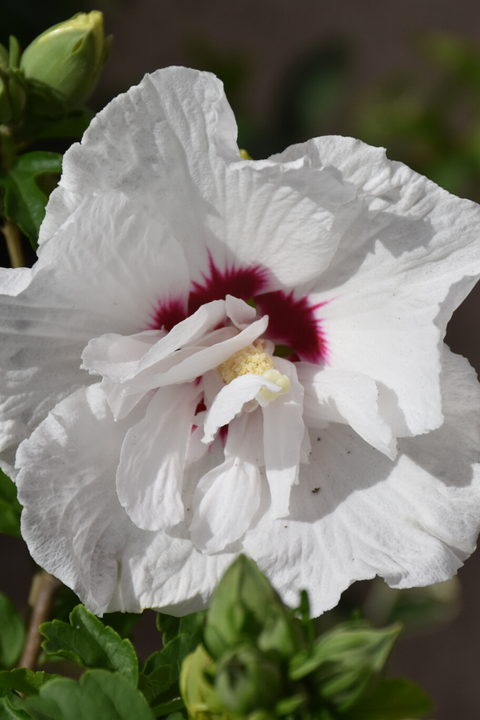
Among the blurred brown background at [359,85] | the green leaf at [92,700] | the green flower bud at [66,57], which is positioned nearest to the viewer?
the green leaf at [92,700]

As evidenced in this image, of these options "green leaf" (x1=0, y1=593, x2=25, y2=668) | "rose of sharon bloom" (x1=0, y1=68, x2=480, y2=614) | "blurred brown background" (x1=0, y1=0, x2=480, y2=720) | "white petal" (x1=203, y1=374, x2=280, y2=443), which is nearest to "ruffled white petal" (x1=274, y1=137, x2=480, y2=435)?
"rose of sharon bloom" (x1=0, y1=68, x2=480, y2=614)

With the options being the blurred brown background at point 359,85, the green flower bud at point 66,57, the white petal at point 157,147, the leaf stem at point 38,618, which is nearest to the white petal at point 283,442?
the white petal at point 157,147

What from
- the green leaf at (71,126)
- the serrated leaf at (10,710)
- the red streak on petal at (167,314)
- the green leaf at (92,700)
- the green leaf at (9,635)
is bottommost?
the green leaf at (9,635)

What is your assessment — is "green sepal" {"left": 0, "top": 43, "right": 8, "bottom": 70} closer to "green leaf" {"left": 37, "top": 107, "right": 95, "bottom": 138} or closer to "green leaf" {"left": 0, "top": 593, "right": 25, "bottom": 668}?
"green leaf" {"left": 37, "top": 107, "right": 95, "bottom": 138}

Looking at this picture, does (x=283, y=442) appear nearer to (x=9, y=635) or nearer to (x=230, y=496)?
(x=230, y=496)

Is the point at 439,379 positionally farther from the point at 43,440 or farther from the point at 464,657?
the point at 464,657

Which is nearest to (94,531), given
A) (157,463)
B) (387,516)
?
(157,463)

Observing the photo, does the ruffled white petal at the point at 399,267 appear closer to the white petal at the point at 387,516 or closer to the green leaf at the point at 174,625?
the white petal at the point at 387,516

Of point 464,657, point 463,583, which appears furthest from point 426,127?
point 464,657
